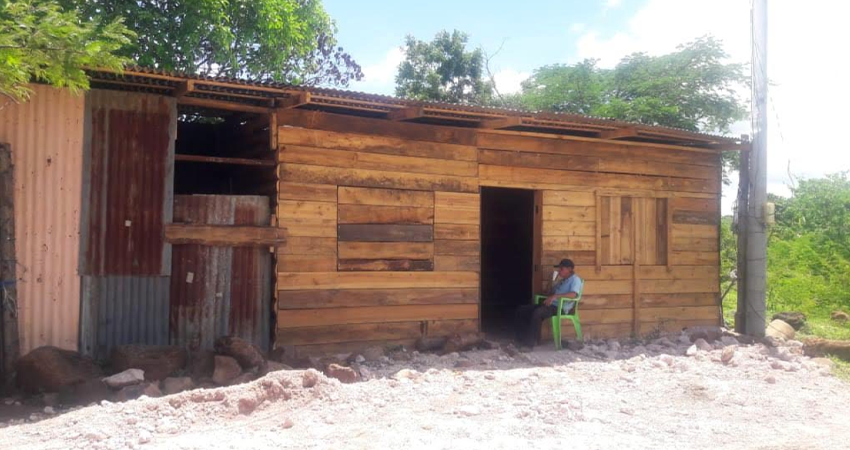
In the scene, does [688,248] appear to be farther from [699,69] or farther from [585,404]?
[699,69]

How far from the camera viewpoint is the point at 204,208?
807 cm

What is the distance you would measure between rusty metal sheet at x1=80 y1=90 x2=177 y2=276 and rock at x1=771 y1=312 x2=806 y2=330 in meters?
10.7

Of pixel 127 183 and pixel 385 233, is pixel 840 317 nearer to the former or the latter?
pixel 385 233

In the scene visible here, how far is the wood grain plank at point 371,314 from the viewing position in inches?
332

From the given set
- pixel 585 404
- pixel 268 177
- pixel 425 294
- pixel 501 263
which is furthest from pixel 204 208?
pixel 501 263

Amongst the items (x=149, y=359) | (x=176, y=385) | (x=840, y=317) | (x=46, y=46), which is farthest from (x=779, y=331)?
(x=46, y=46)

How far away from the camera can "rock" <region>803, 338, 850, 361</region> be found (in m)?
9.97

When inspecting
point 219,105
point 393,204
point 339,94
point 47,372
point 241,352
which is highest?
point 339,94

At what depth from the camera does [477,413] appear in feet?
20.9

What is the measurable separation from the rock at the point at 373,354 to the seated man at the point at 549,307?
6.94ft

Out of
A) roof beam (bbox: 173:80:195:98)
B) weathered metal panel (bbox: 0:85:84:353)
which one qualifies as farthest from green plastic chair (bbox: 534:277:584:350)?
weathered metal panel (bbox: 0:85:84:353)

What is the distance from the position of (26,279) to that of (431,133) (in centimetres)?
477

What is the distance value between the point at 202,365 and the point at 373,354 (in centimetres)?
194

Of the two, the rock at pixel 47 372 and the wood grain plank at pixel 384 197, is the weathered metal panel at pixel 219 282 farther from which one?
the rock at pixel 47 372
